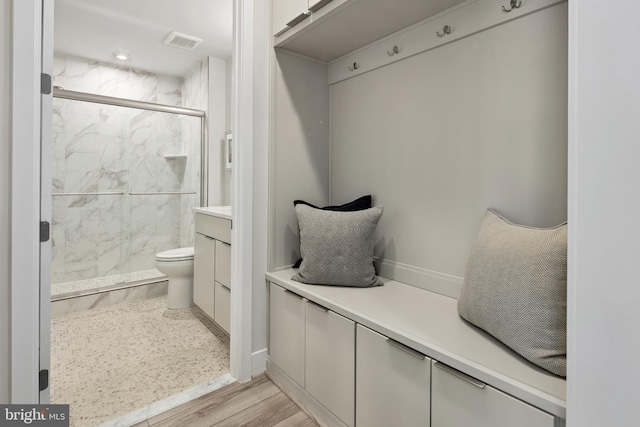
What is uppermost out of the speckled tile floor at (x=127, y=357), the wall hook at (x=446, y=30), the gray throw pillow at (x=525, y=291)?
the wall hook at (x=446, y=30)

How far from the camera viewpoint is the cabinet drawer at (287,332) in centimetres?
170

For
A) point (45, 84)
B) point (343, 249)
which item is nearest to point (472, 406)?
point (343, 249)

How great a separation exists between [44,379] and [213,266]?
123 centimetres

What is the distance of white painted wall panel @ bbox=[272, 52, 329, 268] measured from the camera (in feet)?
6.49

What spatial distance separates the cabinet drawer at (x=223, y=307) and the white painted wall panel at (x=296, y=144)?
521 mm

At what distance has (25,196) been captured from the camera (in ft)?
3.93

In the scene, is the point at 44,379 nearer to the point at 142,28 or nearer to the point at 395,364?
the point at 395,364

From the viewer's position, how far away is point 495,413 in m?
0.94

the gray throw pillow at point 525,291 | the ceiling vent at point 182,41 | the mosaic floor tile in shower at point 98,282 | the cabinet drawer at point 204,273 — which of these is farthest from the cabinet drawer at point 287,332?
the ceiling vent at point 182,41

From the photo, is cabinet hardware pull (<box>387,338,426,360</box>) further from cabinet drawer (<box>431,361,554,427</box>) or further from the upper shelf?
the upper shelf

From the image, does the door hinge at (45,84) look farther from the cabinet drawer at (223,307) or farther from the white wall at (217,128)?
the white wall at (217,128)

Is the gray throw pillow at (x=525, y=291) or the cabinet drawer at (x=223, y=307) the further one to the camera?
the cabinet drawer at (x=223, y=307)
